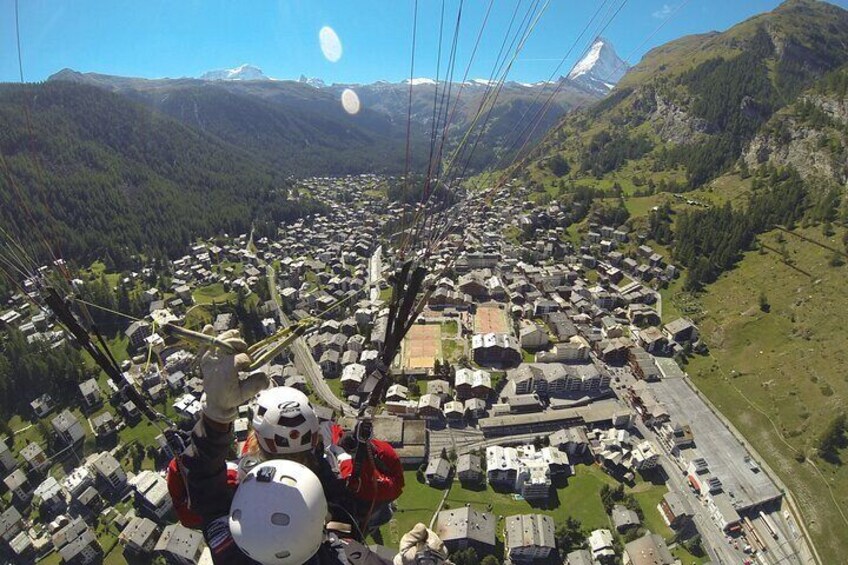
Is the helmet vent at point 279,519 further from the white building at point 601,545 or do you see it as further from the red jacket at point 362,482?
the white building at point 601,545

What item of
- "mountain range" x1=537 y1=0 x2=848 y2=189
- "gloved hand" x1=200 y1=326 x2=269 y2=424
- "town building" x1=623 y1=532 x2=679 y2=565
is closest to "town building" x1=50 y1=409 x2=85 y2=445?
"gloved hand" x1=200 y1=326 x2=269 y2=424

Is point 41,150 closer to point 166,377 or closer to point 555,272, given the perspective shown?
point 166,377

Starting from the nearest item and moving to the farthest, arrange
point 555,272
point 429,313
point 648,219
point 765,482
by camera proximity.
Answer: point 765,482
point 429,313
point 555,272
point 648,219

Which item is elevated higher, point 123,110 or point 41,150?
point 123,110

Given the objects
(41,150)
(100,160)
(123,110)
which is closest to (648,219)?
(100,160)

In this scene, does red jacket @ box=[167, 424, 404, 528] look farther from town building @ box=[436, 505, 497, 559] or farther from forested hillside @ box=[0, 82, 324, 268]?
forested hillside @ box=[0, 82, 324, 268]

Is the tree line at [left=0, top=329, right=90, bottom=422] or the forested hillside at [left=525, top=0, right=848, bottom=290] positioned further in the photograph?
the forested hillside at [left=525, top=0, right=848, bottom=290]
